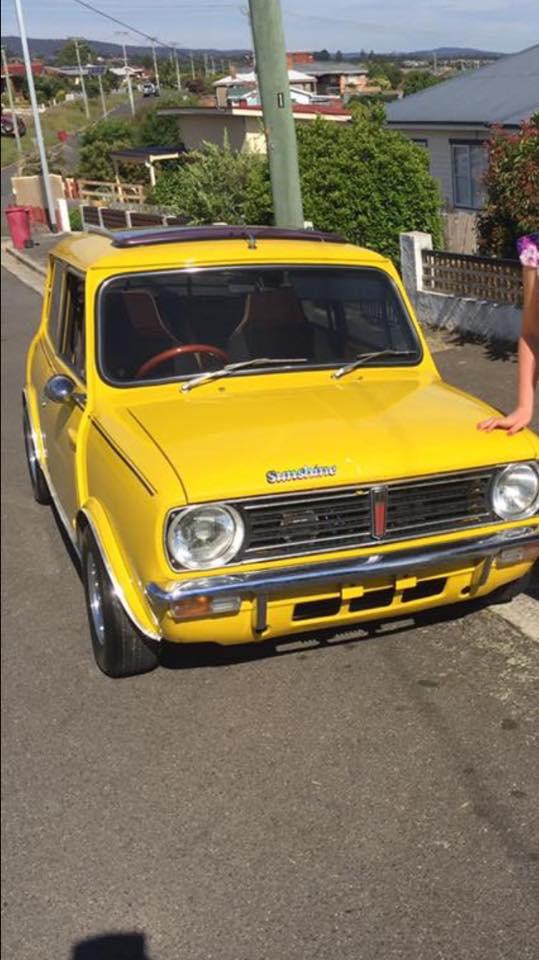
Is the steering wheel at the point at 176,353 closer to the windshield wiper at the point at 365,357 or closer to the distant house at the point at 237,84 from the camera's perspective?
the windshield wiper at the point at 365,357

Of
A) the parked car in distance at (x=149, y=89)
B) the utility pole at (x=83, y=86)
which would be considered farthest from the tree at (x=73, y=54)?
the parked car in distance at (x=149, y=89)

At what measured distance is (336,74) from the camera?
802 centimetres

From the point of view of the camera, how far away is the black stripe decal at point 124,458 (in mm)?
3227

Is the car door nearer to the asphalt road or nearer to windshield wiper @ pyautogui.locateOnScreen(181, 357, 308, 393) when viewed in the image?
windshield wiper @ pyautogui.locateOnScreen(181, 357, 308, 393)

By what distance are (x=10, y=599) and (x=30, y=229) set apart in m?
21.8

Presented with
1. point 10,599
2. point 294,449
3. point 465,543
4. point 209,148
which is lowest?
point 10,599

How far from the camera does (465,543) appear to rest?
137 inches

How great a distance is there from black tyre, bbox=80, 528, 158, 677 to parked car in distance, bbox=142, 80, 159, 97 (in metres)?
5.79

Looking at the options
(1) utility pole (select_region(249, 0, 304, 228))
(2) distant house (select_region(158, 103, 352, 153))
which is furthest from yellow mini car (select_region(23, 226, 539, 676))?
(2) distant house (select_region(158, 103, 352, 153))

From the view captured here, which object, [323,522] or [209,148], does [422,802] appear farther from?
[209,148]

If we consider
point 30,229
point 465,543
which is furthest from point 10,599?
point 30,229

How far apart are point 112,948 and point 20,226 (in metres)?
24.0

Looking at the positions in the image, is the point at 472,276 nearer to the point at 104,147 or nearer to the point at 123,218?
the point at 123,218

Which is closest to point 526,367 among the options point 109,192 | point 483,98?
point 483,98
